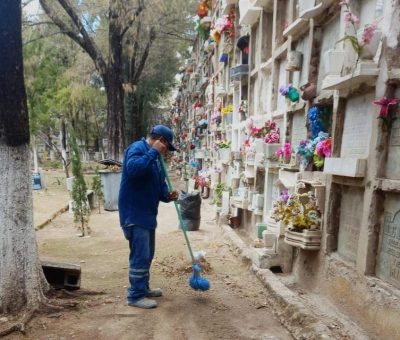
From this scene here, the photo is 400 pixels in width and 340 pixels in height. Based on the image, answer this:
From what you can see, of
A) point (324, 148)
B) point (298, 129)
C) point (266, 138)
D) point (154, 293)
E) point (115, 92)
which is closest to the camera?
point (154, 293)

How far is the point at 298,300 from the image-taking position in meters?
3.18

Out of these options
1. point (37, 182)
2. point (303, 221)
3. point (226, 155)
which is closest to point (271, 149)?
point (303, 221)

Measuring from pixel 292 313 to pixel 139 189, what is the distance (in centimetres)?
163

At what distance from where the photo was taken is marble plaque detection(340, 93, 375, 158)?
3004 millimetres

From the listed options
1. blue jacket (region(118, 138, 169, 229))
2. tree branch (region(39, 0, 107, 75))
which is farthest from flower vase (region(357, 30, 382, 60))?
tree branch (region(39, 0, 107, 75))

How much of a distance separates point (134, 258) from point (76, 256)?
254cm

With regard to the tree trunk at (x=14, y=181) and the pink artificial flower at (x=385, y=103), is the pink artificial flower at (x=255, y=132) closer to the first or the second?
the pink artificial flower at (x=385, y=103)

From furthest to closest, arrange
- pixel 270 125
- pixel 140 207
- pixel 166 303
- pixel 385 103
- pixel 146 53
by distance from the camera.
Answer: pixel 146 53 < pixel 270 125 < pixel 166 303 < pixel 140 207 < pixel 385 103

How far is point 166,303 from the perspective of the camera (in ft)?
11.0

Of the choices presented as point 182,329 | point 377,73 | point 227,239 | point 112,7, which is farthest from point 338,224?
point 112,7

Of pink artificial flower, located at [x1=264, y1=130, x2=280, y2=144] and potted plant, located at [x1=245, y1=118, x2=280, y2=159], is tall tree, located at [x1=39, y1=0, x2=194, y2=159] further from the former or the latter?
pink artificial flower, located at [x1=264, y1=130, x2=280, y2=144]

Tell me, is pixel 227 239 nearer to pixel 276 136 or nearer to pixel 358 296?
pixel 276 136

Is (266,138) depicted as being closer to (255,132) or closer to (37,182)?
(255,132)

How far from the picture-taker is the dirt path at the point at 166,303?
2769 millimetres
